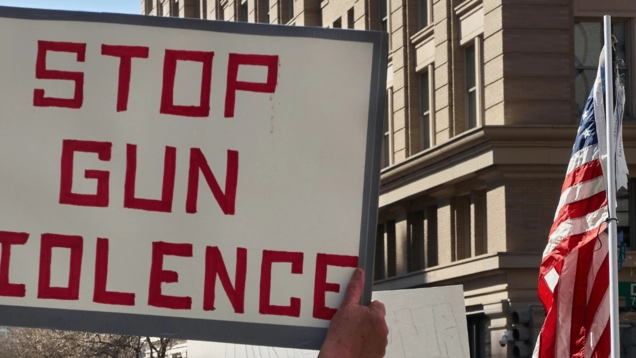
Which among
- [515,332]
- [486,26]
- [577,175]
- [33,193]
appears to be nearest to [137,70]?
[33,193]

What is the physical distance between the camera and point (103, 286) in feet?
10.4

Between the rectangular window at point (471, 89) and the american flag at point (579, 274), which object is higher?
the rectangular window at point (471, 89)

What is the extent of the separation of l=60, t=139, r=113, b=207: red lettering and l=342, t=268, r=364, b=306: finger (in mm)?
645

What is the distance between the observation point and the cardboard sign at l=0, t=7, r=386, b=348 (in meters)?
3.19

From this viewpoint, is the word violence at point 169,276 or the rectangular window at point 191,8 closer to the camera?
the word violence at point 169,276

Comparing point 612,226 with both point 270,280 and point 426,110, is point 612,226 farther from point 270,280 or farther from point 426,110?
point 426,110

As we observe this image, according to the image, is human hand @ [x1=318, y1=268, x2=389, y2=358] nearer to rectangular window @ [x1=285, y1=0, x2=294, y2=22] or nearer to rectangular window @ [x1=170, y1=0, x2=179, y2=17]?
rectangular window @ [x1=285, y1=0, x2=294, y2=22]

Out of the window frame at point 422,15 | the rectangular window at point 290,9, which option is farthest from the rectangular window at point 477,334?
the rectangular window at point 290,9

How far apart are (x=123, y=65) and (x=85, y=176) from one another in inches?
11.7

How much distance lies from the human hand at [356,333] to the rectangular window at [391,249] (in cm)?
3145

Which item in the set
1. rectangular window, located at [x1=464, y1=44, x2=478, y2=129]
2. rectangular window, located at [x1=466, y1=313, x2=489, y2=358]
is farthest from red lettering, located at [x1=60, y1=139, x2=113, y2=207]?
rectangular window, located at [x1=466, y1=313, x2=489, y2=358]

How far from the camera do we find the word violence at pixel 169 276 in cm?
318

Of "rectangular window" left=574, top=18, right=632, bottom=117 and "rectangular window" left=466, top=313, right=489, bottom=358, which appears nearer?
"rectangular window" left=574, top=18, right=632, bottom=117

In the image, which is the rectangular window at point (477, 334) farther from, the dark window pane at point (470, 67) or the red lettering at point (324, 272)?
the red lettering at point (324, 272)
